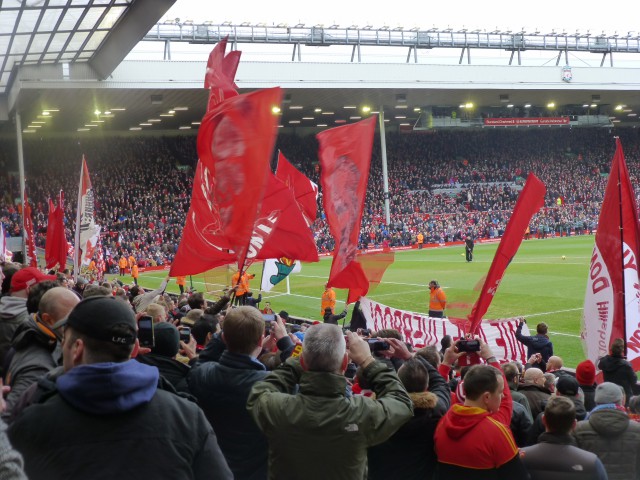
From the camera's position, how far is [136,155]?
5438 centimetres

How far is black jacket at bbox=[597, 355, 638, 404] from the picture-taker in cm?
816

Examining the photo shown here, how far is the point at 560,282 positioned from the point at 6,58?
2155cm

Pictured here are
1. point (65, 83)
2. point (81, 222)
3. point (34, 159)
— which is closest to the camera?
point (81, 222)

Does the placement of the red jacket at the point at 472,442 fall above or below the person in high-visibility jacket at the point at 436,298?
above

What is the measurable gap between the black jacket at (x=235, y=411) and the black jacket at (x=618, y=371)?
5226mm

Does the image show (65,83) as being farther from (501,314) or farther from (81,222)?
(501,314)

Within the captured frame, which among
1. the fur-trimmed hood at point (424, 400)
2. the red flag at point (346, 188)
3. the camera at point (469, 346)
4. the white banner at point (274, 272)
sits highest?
the red flag at point (346, 188)

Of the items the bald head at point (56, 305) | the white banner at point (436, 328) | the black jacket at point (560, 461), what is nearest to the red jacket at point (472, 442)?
the black jacket at point (560, 461)

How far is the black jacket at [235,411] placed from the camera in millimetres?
4082

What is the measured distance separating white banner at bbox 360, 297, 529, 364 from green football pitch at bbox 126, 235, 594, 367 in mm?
872

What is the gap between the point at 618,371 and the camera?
322 inches

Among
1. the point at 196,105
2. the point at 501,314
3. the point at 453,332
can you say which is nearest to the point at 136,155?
the point at 196,105

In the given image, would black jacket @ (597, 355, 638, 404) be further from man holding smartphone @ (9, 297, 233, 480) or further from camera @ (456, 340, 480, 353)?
man holding smartphone @ (9, 297, 233, 480)

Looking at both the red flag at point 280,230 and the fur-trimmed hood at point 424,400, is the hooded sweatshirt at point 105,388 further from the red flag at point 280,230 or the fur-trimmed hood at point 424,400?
the red flag at point 280,230
